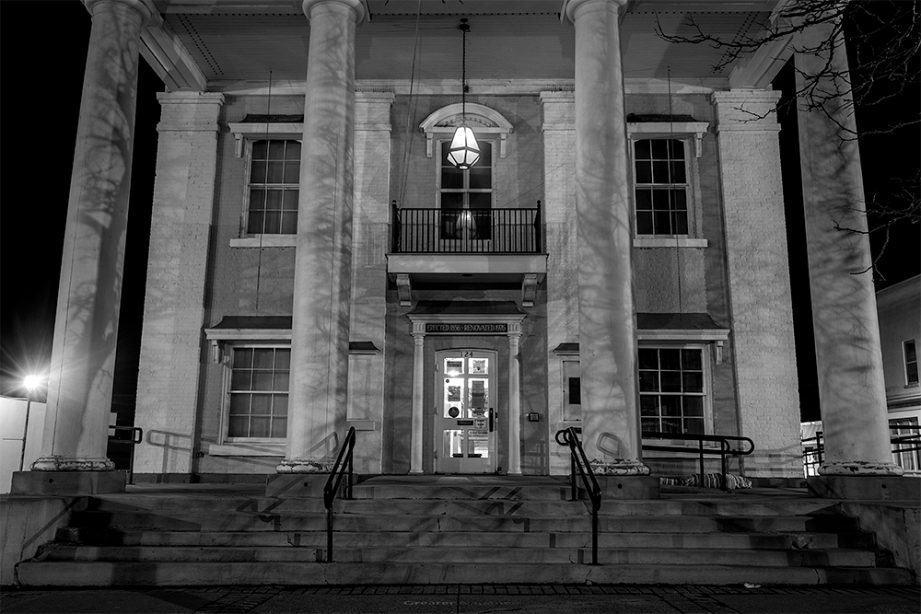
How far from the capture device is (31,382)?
21312 millimetres

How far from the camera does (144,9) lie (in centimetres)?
1156

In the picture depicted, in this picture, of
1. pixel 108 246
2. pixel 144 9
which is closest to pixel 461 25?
pixel 144 9

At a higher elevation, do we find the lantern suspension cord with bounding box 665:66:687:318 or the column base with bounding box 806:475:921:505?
the lantern suspension cord with bounding box 665:66:687:318

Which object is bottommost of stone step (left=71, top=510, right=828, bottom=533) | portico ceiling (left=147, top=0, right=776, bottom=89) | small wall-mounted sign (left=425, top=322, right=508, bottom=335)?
stone step (left=71, top=510, right=828, bottom=533)

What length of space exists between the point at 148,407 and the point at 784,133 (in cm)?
1592

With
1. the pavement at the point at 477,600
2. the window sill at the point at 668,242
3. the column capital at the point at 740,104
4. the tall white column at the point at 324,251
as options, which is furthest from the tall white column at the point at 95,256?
the column capital at the point at 740,104

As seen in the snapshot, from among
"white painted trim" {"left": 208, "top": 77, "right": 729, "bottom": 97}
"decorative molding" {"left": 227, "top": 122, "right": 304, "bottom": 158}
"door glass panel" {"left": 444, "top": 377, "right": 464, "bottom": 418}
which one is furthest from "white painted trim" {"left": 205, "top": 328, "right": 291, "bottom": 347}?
"white painted trim" {"left": 208, "top": 77, "right": 729, "bottom": 97}

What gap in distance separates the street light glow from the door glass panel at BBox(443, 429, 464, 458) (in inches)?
490

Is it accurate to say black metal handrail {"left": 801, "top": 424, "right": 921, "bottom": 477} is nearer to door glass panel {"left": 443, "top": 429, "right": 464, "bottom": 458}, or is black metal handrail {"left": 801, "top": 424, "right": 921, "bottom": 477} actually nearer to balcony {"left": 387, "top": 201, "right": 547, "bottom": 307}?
balcony {"left": 387, "top": 201, "right": 547, "bottom": 307}

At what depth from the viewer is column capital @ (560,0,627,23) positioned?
11.1 m

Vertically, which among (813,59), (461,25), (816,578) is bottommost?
(816,578)

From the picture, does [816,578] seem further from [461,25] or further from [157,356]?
[157,356]

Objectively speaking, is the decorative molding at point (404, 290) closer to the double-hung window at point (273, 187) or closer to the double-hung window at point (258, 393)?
the double-hung window at point (258, 393)

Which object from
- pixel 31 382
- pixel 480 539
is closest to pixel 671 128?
pixel 480 539
